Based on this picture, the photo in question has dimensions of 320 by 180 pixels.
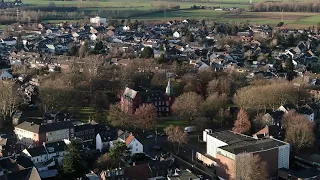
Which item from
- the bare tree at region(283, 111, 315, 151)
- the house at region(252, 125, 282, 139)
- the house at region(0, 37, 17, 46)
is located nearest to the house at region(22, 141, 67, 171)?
the house at region(252, 125, 282, 139)

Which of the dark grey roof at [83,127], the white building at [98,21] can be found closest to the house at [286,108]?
the dark grey roof at [83,127]

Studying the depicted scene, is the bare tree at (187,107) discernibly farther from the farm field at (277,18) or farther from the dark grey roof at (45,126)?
the farm field at (277,18)

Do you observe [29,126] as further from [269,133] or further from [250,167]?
[269,133]

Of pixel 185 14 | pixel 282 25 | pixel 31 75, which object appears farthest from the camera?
pixel 185 14

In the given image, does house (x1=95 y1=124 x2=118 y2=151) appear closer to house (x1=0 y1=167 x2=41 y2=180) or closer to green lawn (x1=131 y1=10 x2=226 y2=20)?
house (x1=0 y1=167 x2=41 y2=180)

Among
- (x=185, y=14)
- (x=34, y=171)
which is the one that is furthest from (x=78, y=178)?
(x=185, y=14)

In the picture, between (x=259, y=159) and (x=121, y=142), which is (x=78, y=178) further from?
(x=259, y=159)
